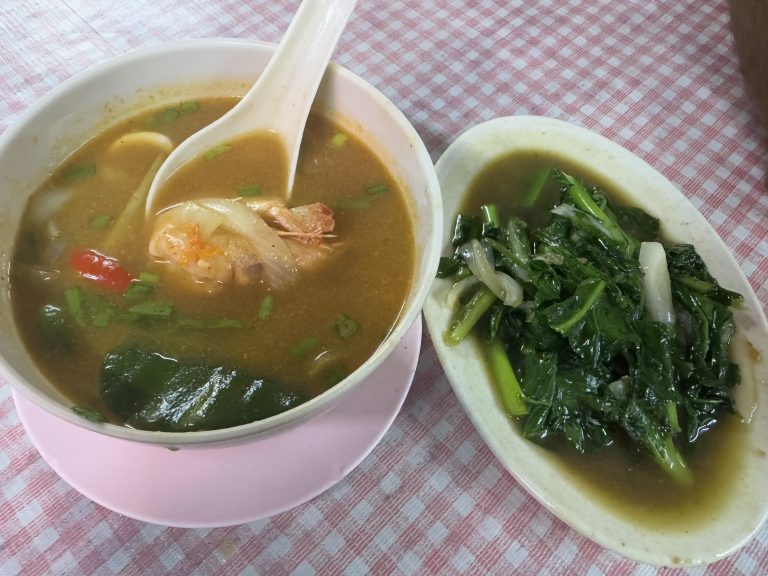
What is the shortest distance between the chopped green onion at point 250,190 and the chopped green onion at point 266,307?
0.88 ft

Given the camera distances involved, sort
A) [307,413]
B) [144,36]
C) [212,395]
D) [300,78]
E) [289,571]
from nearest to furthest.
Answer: [307,413]
[212,395]
[289,571]
[300,78]
[144,36]

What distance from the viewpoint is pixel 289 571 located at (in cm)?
119

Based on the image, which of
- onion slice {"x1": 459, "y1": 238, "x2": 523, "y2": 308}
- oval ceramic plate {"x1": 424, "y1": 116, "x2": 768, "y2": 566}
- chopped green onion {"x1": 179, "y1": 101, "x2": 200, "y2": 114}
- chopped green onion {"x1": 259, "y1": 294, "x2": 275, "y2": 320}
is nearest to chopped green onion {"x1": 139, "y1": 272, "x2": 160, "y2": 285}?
chopped green onion {"x1": 259, "y1": 294, "x2": 275, "y2": 320}

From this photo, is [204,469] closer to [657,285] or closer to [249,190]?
[249,190]

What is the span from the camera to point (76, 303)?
1.12m

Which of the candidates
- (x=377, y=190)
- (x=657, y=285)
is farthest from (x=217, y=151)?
(x=657, y=285)

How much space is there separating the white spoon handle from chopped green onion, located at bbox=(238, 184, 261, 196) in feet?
0.24

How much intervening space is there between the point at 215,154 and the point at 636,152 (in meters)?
1.43

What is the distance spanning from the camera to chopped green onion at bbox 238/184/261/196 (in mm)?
1323

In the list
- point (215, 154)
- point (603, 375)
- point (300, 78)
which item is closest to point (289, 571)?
point (603, 375)

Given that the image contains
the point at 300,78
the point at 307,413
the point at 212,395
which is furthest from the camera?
the point at 300,78

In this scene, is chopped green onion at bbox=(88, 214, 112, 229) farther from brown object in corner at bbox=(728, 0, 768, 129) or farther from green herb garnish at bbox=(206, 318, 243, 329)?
brown object in corner at bbox=(728, 0, 768, 129)

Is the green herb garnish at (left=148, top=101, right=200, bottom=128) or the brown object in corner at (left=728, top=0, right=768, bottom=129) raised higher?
the green herb garnish at (left=148, top=101, right=200, bottom=128)

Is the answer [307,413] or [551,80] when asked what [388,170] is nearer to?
[307,413]
